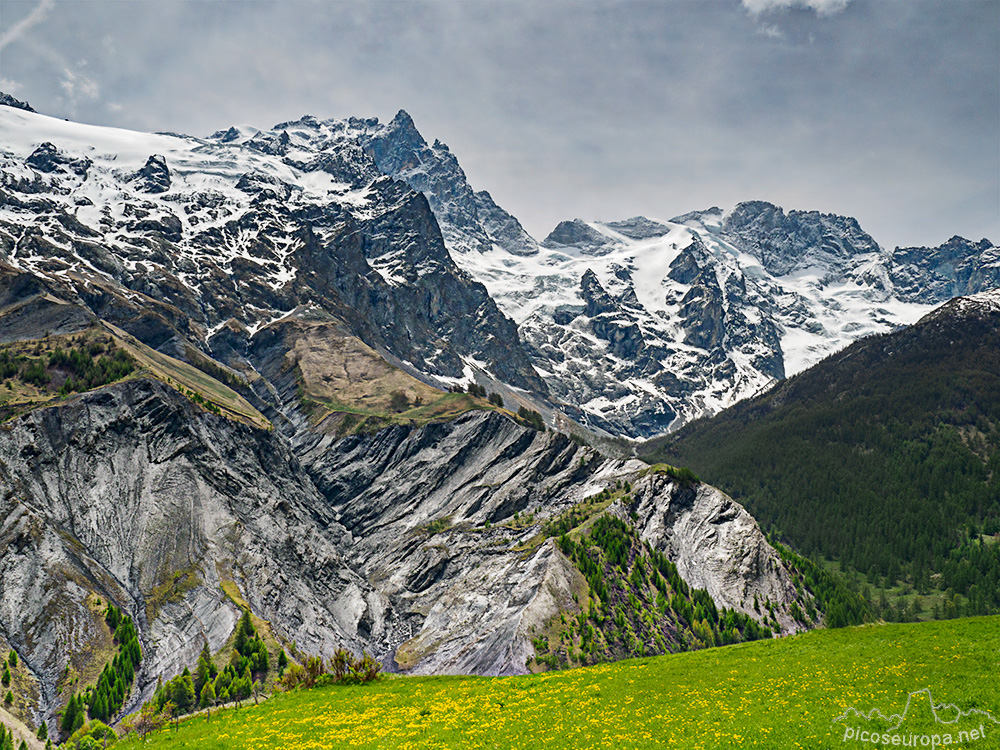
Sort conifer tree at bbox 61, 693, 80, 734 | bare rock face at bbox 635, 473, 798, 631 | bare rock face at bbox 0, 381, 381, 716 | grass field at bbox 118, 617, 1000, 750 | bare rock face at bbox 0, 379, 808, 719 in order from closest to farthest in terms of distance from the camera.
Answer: grass field at bbox 118, 617, 1000, 750 < conifer tree at bbox 61, 693, 80, 734 < bare rock face at bbox 0, 381, 381, 716 < bare rock face at bbox 0, 379, 808, 719 < bare rock face at bbox 635, 473, 798, 631

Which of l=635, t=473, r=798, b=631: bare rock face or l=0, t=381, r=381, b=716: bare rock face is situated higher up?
l=0, t=381, r=381, b=716: bare rock face

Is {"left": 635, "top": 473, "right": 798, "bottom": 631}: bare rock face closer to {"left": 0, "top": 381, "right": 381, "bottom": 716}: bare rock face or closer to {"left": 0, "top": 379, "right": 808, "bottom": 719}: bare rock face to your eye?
{"left": 0, "top": 379, "right": 808, "bottom": 719}: bare rock face

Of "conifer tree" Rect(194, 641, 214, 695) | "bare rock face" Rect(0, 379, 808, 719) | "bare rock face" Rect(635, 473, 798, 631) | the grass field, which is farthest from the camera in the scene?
"bare rock face" Rect(635, 473, 798, 631)

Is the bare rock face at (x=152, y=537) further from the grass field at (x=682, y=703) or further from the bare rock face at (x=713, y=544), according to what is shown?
the bare rock face at (x=713, y=544)

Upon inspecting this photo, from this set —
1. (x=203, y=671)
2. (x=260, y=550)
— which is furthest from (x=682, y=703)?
(x=260, y=550)

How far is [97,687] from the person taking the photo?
94688 mm

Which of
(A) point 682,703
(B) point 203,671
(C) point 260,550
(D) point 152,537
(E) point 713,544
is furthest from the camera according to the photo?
(E) point 713,544

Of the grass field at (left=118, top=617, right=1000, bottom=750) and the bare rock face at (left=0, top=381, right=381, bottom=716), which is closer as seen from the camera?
the grass field at (left=118, top=617, right=1000, bottom=750)

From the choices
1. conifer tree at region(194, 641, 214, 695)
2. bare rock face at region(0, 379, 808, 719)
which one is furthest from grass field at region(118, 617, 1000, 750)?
bare rock face at region(0, 379, 808, 719)

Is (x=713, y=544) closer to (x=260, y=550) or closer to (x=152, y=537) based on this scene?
(x=260, y=550)

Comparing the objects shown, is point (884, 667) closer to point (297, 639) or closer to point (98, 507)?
point (297, 639)

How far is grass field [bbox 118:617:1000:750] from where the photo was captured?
3700 cm

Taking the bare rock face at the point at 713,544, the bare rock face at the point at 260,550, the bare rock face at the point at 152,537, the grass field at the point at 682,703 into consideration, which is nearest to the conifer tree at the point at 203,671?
the bare rock face at the point at 260,550

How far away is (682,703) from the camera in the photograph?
144ft
